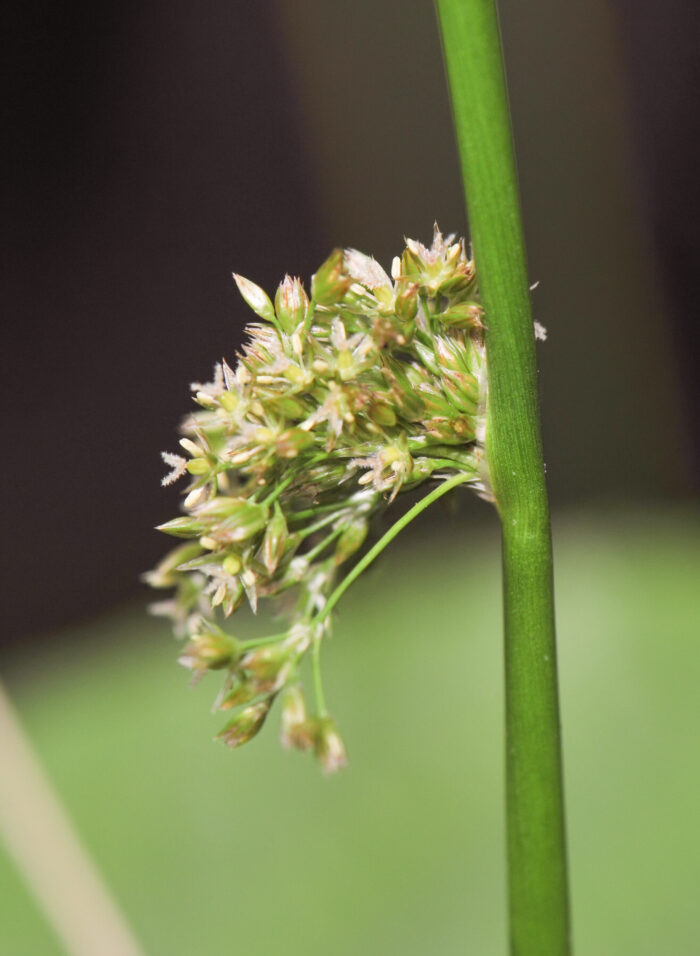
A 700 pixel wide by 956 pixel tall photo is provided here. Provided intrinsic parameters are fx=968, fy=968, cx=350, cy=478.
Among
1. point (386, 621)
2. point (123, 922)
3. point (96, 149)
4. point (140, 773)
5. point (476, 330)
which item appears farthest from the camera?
point (96, 149)

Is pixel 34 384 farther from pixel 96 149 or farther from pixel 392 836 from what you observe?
pixel 392 836

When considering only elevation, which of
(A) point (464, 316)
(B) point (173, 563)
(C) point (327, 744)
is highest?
(A) point (464, 316)

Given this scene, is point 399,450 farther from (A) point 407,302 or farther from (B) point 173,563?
(B) point 173,563

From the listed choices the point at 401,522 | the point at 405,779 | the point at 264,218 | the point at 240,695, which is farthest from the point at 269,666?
the point at 264,218

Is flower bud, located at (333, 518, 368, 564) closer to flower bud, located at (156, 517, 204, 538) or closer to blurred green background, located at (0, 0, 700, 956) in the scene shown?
flower bud, located at (156, 517, 204, 538)

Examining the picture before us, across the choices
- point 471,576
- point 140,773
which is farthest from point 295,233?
point 140,773

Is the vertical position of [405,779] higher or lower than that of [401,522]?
lower

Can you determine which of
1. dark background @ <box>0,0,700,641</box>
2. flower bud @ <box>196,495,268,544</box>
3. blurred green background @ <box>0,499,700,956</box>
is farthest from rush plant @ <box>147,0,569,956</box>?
dark background @ <box>0,0,700,641</box>
